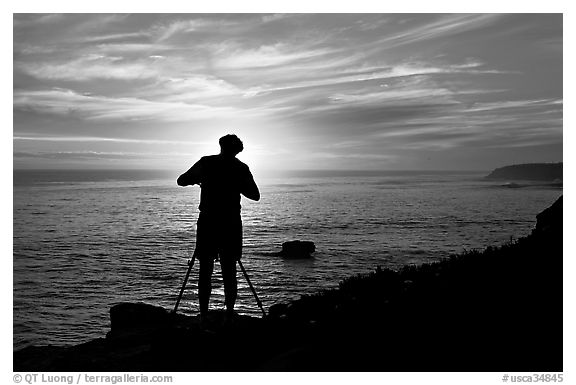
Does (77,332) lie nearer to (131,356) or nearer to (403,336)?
(131,356)

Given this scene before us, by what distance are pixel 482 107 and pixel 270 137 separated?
21.5 metres

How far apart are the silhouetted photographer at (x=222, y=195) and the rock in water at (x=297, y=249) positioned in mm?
51360

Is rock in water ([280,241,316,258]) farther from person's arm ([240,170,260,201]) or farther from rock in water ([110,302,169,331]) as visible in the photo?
person's arm ([240,170,260,201])

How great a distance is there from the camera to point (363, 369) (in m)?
7.50

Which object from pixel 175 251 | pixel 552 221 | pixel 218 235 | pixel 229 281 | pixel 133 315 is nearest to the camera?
pixel 218 235

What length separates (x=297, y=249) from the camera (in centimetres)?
5991

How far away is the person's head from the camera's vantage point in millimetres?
8484

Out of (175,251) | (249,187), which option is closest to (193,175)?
(249,187)

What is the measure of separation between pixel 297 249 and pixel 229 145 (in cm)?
5196

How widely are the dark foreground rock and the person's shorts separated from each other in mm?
1286

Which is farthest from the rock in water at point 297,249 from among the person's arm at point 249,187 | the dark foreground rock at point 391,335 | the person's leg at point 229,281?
the person's arm at point 249,187

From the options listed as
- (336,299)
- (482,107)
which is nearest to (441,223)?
(482,107)

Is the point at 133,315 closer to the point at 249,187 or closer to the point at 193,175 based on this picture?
the point at 193,175

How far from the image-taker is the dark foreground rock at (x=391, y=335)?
7.53 m
